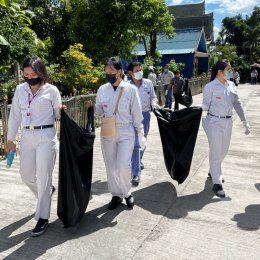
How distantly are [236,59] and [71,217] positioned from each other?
3872 centimetres

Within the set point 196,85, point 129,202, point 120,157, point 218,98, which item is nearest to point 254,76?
point 196,85

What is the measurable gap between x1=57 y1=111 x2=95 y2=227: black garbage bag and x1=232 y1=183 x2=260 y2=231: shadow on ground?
67.2 inches

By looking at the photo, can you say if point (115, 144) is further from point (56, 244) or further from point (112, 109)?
point (56, 244)

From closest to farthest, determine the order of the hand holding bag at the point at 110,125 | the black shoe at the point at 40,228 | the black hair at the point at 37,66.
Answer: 1. the black hair at the point at 37,66
2. the black shoe at the point at 40,228
3. the hand holding bag at the point at 110,125

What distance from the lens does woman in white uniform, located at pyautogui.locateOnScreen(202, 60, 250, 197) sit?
4.93m

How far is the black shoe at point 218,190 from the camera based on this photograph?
4.91 meters

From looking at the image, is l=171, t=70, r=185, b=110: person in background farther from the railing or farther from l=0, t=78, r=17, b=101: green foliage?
the railing

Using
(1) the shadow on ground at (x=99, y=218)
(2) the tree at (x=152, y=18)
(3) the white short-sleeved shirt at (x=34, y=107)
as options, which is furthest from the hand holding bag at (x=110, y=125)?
(2) the tree at (x=152, y=18)

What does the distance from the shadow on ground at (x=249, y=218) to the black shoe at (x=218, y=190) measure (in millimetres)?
399

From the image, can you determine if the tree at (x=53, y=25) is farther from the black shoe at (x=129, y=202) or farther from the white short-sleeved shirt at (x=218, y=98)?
the black shoe at (x=129, y=202)

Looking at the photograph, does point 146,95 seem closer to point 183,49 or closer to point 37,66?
point 37,66

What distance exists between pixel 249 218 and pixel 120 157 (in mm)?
1605

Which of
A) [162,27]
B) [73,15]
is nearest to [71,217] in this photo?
[73,15]

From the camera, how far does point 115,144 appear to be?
4332 millimetres
